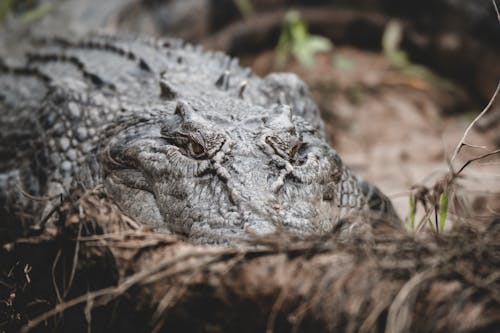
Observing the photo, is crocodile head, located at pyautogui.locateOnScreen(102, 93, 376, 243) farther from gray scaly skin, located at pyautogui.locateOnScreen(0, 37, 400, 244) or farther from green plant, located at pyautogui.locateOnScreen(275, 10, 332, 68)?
green plant, located at pyautogui.locateOnScreen(275, 10, 332, 68)

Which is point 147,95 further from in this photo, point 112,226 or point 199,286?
point 199,286

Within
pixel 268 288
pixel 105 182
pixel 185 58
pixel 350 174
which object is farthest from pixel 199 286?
pixel 185 58

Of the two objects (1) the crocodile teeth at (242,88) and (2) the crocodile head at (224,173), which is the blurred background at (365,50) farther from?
(2) the crocodile head at (224,173)

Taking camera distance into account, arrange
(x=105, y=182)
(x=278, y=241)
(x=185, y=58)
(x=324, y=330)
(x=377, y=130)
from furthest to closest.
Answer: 1. (x=377, y=130)
2. (x=185, y=58)
3. (x=105, y=182)
4. (x=278, y=241)
5. (x=324, y=330)

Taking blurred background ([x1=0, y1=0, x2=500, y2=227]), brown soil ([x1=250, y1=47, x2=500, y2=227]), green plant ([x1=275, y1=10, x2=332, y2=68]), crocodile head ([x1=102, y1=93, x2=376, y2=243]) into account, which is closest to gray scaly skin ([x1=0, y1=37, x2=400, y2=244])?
crocodile head ([x1=102, y1=93, x2=376, y2=243])

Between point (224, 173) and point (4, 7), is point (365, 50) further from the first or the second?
point (224, 173)

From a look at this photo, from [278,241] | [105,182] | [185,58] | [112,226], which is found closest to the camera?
[278,241]

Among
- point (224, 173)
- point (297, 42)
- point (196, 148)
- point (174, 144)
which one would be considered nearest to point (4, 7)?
point (297, 42)
